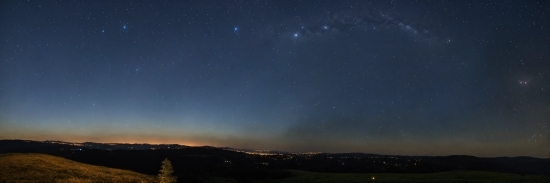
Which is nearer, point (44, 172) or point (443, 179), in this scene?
point (44, 172)

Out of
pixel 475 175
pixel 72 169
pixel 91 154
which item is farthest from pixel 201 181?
pixel 91 154

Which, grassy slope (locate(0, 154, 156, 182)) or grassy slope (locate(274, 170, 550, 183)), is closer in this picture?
grassy slope (locate(0, 154, 156, 182))

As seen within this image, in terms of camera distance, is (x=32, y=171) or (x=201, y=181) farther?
(x=201, y=181)

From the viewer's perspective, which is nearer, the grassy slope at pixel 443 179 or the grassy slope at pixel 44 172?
the grassy slope at pixel 44 172

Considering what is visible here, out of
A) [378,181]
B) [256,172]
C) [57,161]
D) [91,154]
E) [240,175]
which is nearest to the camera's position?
[57,161]

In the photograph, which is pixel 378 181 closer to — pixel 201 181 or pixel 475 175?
pixel 475 175

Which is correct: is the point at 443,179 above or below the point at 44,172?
below

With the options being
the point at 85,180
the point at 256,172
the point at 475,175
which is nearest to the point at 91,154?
the point at 256,172

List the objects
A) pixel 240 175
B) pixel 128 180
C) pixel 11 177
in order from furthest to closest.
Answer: pixel 240 175
pixel 128 180
pixel 11 177
